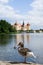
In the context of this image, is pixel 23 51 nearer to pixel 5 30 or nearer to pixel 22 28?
pixel 5 30

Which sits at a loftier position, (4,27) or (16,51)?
(4,27)

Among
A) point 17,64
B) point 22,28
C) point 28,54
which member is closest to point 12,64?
point 17,64

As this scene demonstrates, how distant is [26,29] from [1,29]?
1911 inches

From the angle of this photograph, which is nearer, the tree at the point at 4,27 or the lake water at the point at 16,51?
the lake water at the point at 16,51

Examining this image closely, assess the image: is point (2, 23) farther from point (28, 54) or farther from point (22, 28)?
point (28, 54)

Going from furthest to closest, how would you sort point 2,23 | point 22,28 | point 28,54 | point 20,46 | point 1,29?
point 22,28 < point 2,23 < point 1,29 < point 20,46 < point 28,54

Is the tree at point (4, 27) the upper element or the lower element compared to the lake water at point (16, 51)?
upper

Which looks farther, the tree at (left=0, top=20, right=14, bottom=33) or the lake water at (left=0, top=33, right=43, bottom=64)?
the tree at (left=0, top=20, right=14, bottom=33)

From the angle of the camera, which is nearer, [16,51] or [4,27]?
[16,51]

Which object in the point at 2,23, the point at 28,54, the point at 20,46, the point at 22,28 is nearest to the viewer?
the point at 28,54

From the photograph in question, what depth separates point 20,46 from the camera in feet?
27.7

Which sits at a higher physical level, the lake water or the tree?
the tree

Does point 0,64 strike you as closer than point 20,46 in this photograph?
Yes

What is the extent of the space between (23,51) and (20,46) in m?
0.77
